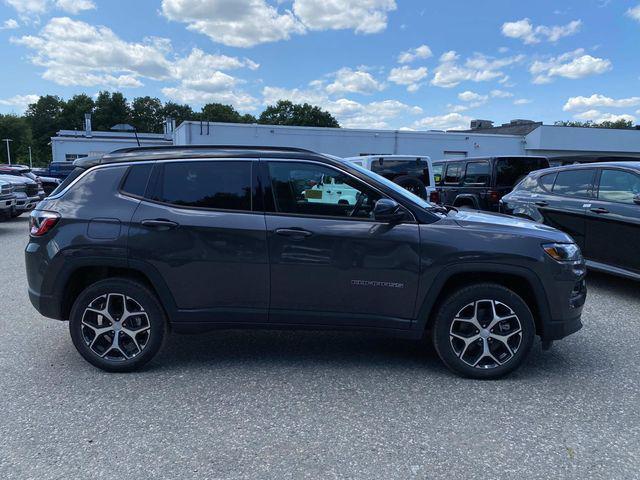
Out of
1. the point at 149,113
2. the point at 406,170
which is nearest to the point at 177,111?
the point at 149,113

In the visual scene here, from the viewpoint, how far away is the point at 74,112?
9800 cm

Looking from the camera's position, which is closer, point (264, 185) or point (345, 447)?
point (345, 447)

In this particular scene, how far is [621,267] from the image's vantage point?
20.0 feet

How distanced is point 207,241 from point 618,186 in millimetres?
5479

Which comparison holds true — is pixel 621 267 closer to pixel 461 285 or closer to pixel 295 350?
pixel 461 285

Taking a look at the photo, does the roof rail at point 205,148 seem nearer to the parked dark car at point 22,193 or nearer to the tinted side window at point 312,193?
the tinted side window at point 312,193

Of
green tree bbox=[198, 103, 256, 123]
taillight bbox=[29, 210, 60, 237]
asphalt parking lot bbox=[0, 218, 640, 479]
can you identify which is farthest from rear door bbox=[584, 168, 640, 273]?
green tree bbox=[198, 103, 256, 123]

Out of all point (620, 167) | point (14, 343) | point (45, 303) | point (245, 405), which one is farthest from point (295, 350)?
point (620, 167)

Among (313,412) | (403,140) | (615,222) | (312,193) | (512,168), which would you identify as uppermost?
(403,140)

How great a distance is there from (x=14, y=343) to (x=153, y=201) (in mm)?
2098

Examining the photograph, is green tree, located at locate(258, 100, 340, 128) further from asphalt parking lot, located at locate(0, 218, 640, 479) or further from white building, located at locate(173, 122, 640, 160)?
asphalt parking lot, located at locate(0, 218, 640, 479)

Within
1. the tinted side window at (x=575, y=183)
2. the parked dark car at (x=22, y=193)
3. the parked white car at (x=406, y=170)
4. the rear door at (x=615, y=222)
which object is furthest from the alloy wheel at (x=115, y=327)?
the parked dark car at (x=22, y=193)

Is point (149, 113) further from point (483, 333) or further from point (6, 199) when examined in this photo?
point (483, 333)

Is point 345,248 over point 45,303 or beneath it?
over
